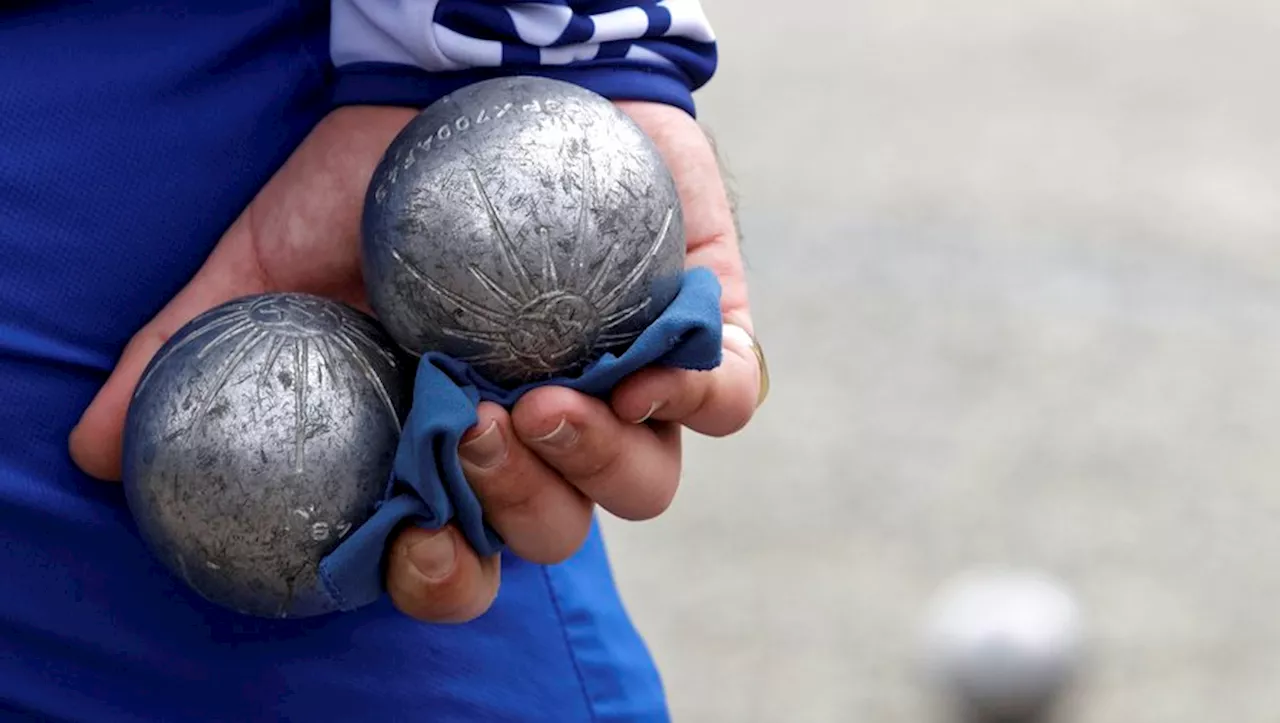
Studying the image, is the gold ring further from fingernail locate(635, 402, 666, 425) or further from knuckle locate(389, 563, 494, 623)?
knuckle locate(389, 563, 494, 623)

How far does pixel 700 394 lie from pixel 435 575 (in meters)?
0.23

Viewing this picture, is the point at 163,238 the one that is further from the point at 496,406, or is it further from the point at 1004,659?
the point at 1004,659

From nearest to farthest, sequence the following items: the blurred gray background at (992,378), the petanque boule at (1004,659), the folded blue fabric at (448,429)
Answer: the folded blue fabric at (448,429)
the petanque boule at (1004,659)
the blurred gray background at (992,378)

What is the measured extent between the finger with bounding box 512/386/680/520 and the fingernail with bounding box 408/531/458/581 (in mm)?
92

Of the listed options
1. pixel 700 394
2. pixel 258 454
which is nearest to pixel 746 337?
→ pixel 700 394

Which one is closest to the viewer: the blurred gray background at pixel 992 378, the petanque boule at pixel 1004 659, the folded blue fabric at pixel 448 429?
the folded blue fabric at pixel 448 429

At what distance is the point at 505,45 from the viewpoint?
1465mm

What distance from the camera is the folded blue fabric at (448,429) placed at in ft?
4.25

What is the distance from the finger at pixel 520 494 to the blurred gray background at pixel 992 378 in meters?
1.04

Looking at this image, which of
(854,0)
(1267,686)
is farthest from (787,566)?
(854,0)

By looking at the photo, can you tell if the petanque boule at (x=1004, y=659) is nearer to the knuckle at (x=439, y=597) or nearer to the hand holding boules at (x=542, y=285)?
the hand holding boules at (x=542, y=285)

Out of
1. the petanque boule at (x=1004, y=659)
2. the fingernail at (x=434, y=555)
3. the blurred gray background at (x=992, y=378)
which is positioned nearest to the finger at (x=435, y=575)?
the fingernail at (x=434, y=555)

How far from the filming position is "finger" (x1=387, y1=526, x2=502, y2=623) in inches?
52.3

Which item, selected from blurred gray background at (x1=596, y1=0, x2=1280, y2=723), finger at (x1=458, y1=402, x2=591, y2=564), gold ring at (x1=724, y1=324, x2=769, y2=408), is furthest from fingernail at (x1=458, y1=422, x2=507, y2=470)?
blurred gray background at (x1=596, y1=0, x2=1280, y2=723)
